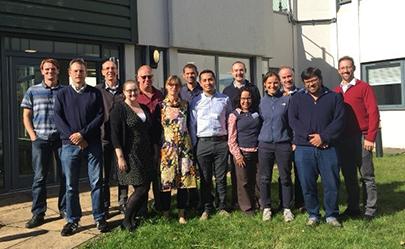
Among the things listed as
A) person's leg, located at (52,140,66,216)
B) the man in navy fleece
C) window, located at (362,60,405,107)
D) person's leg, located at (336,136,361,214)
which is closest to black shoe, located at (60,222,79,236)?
the man in navy fleece

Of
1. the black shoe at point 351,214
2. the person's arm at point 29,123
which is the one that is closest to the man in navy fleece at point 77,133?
the person's arm at point 29,123

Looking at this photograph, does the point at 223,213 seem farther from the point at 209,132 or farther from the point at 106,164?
the point at 106,164

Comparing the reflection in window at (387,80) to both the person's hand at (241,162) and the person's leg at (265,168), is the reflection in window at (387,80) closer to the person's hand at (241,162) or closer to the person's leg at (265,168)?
the person's leg at (265,168)

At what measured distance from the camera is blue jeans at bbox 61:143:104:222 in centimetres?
551

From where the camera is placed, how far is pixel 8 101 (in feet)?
25.4

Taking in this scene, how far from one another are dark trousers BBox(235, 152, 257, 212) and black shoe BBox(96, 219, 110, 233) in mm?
1683

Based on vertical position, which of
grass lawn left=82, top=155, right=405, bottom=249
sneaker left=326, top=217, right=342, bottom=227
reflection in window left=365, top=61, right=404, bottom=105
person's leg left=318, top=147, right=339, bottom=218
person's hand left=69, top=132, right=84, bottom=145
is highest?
reflection in window left=365, top=61, right=404, bottom=105

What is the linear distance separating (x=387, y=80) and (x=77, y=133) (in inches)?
440

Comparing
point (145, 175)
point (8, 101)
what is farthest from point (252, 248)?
point (8, 101)

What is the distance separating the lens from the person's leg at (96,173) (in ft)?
18.3

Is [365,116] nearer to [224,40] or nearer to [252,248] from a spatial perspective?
[252,248]

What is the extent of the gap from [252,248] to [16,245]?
2493 millimetres

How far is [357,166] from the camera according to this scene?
241 inches

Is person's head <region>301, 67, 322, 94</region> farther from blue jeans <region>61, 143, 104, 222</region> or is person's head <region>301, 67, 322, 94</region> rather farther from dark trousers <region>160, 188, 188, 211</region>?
blue jeans <region>61, 143, 104, 222</region>
